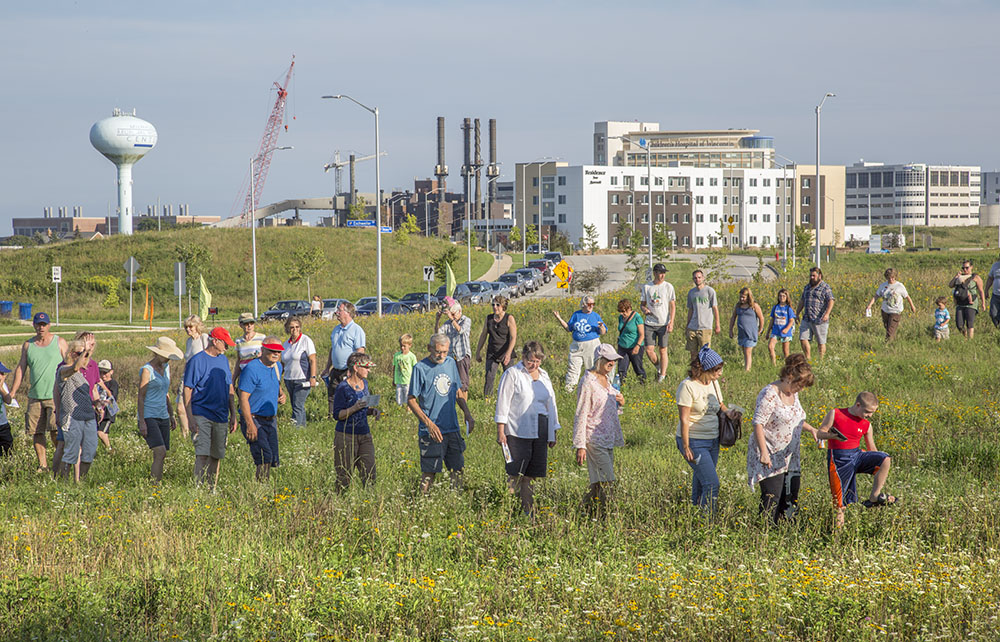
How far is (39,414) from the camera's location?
38.7 ft

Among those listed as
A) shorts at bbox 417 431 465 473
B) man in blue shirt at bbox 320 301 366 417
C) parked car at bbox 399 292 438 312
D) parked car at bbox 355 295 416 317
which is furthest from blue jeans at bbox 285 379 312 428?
parked car at bbox 399 292 438 312

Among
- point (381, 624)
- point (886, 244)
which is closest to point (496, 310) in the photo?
point (381, 624)

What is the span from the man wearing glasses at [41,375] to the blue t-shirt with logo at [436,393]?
5063 millimetres

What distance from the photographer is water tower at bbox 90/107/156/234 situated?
110m

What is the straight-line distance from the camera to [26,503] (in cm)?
966

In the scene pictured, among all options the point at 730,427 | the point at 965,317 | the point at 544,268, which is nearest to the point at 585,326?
the point at 730,427

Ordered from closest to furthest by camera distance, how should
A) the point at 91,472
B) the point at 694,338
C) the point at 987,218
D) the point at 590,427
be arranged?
the point at 590,427, the point at 91,472, the point at 694,338, the point at 987,218

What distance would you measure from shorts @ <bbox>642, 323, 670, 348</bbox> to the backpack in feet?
21.6

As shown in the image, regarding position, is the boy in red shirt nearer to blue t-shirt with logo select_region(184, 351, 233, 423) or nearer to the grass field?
the grass field

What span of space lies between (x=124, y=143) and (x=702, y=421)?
11382 centimetres

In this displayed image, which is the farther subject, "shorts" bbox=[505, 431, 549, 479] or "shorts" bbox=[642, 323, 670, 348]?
"shorts" bbox=[642, 323, 670, 348]

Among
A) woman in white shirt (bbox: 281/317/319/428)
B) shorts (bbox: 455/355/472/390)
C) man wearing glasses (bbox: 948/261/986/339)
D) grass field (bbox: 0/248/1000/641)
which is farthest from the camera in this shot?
man wearing glasses (bbox: 948/261/986/339)

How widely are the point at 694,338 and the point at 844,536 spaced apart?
8627 millimetres

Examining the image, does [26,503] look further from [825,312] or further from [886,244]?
[886,244]
